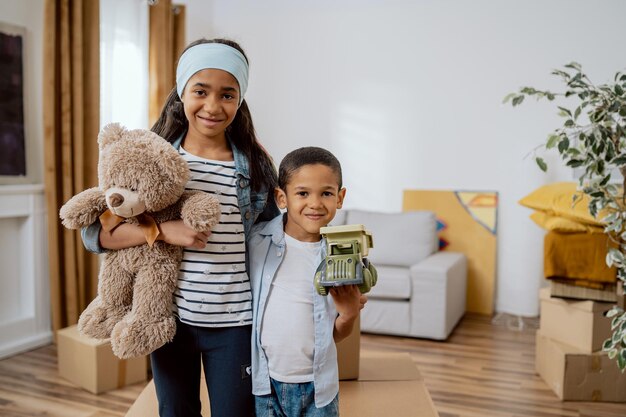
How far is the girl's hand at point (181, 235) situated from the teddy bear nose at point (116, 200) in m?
0.10

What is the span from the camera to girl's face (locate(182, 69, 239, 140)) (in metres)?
1.25

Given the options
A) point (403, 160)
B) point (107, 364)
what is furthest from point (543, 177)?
point (107, 364)

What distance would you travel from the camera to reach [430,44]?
4516 mm

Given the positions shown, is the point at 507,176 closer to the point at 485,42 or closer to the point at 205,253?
the point at 485,42

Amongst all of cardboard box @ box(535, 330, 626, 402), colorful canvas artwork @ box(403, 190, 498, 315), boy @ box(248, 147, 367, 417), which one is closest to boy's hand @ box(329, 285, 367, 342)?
boy @ box(248, 147, 367, 417)

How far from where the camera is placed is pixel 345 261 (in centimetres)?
113

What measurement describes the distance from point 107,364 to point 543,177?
10.4 feet

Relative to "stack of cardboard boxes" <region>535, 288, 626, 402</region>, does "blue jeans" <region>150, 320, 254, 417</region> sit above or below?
above

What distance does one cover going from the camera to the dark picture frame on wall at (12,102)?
125 inches

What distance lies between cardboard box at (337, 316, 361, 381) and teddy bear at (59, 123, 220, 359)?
0.80 m

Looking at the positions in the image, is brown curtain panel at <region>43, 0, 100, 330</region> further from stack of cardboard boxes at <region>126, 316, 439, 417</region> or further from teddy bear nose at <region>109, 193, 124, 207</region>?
teddy bear nose at <region>109, 193, 124, 207</region>

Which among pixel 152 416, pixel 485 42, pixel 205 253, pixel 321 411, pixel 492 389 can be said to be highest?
pixel 485 42

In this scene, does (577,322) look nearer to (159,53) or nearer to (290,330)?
(290,330)

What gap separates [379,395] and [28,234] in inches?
94.4
